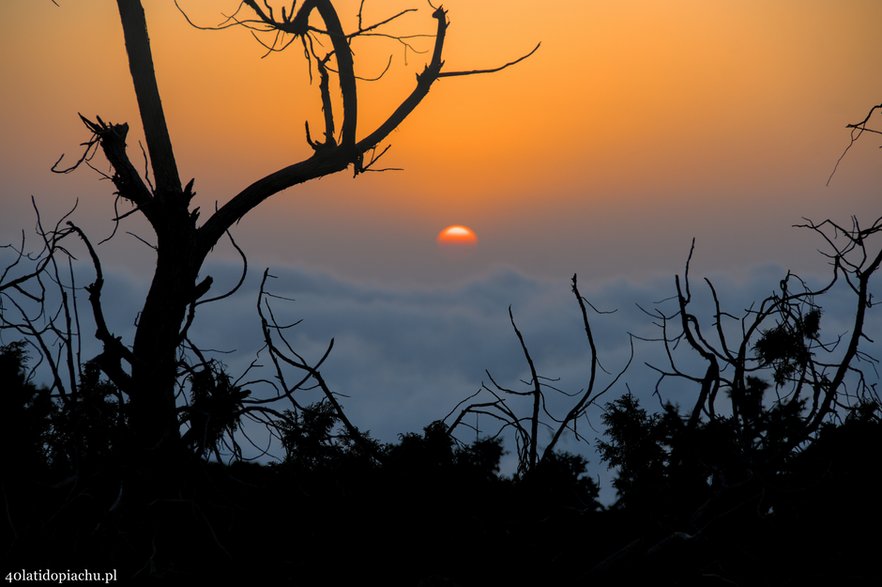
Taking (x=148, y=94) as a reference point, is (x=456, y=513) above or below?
below

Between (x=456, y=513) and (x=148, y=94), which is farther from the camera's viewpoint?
(x=148, y=94)

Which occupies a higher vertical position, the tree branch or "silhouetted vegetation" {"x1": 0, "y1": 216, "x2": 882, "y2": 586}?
the tree branch

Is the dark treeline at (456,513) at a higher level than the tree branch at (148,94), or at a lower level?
lower

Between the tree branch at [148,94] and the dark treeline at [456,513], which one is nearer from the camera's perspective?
Result: the dark treeline at [456,513]

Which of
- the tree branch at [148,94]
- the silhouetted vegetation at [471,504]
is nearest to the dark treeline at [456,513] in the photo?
the silhouetted vegetation at [471,504]

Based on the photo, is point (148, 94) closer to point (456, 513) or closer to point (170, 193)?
point (170, 193)

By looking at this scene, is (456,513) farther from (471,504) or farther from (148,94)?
(148,94)

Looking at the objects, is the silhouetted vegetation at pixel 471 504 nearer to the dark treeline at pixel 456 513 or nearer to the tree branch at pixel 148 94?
the dark treeline at pixel 456 513

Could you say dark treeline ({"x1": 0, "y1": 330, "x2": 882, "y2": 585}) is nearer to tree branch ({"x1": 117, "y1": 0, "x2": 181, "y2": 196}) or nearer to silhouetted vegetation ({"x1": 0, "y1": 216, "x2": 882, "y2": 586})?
silhouetted vegetation ({"x1": 0, "y1": 216, "x2": 882, "y2": 586})

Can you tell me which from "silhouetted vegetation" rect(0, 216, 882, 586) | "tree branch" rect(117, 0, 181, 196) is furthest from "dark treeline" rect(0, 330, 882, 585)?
"tree branch" rect(117, 0, 181, 196)

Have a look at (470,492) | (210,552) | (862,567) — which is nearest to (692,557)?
(862,567)

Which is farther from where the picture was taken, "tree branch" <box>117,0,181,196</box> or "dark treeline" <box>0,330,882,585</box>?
"tree branch" <box>117,0,181,196</box>

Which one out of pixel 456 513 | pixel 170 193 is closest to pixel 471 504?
pixel 456 513

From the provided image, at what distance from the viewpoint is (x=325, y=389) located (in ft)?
15.1
